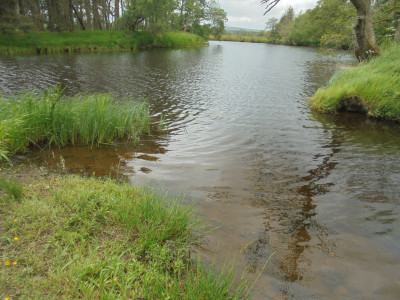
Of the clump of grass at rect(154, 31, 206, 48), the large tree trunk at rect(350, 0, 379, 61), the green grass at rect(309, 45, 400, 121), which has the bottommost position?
the green grass at rect(309, 45, 400, 121)

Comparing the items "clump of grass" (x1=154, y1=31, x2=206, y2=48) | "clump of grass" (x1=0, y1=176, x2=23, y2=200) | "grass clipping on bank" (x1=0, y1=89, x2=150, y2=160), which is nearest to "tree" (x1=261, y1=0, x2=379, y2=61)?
"grass clipping on bank" (x1=0, y1=89, x2=150, y2=160)

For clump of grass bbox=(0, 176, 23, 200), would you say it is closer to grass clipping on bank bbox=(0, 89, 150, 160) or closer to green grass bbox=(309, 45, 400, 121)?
grass clipping on bank bbox=(0, 89, 150, 160)

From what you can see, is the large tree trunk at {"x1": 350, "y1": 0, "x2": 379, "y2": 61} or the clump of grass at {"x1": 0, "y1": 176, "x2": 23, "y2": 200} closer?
the clump of grass at {"x1": 0, "y1": 176, "x2": 23, "y2": 200}

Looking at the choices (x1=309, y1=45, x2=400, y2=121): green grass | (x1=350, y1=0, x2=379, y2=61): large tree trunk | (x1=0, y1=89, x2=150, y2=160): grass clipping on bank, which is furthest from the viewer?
(x1=350, y1=0, x2=379, y2=61): large tree trunk

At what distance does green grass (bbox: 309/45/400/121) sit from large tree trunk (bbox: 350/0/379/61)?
744 mm

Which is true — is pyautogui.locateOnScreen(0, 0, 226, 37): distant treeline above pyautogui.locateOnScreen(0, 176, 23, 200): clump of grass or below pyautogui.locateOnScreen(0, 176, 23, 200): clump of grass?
above

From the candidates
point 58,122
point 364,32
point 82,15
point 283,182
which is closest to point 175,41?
point 82,15

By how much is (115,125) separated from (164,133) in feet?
5.36

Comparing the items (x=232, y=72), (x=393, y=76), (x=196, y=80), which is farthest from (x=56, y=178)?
(x=232, y=72)

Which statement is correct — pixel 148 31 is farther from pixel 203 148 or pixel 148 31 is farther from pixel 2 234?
pixel 2 234

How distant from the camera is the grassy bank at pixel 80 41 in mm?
23094

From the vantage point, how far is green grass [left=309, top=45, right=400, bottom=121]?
8773mm

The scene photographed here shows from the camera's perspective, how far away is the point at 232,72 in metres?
20.2

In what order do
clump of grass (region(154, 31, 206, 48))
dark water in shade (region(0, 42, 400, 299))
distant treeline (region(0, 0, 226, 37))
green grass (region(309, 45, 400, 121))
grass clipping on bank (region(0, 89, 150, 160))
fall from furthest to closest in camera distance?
clump of grass (region(154, 31, 206, 48))
distant treeline (region(0, 0, 226, 37))
green grass (region(309, 45, 400, 121))
grass clipping on bank (region(0, 89, 150, 160))
dark water in shade (region(0, 42, 400, 299))
